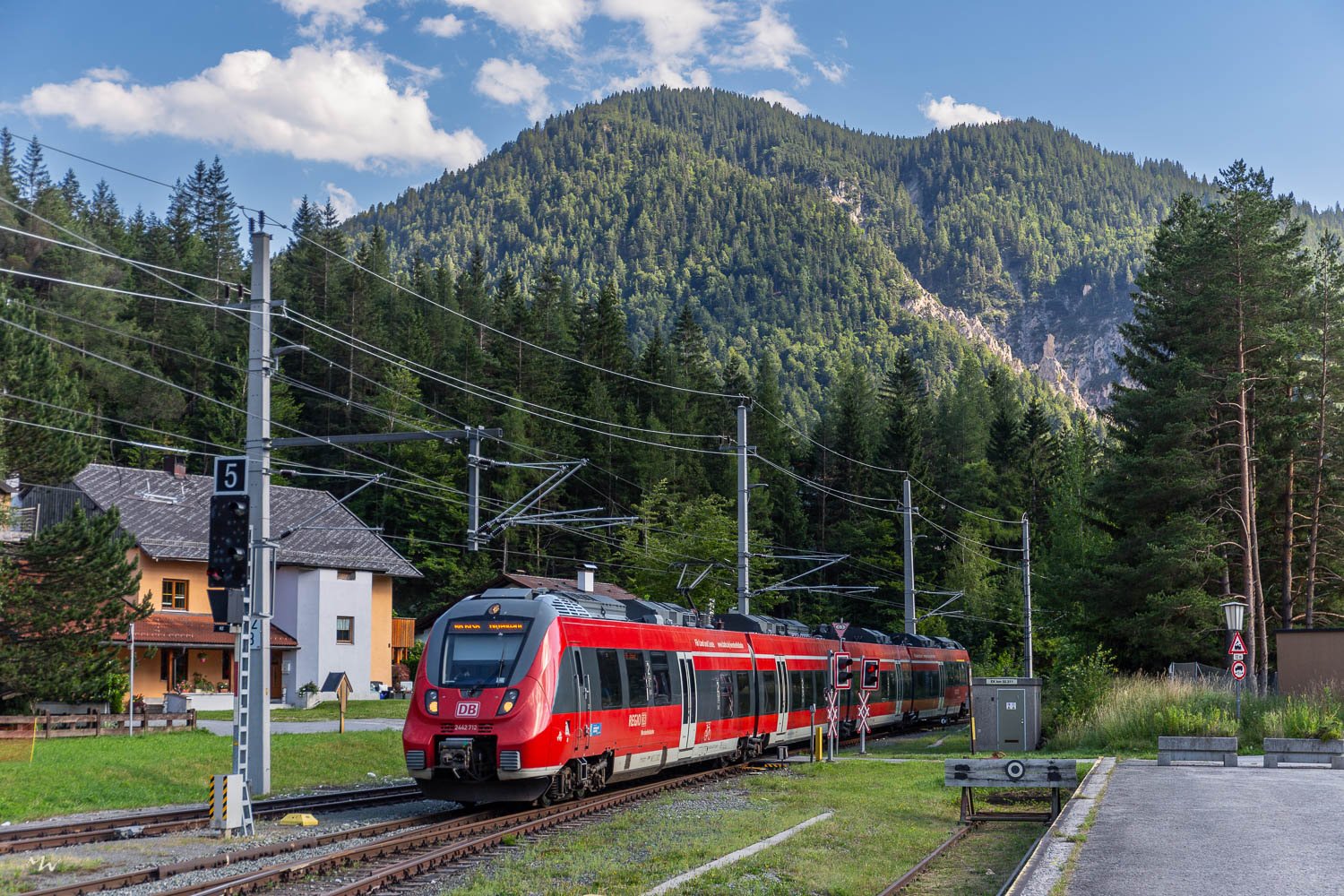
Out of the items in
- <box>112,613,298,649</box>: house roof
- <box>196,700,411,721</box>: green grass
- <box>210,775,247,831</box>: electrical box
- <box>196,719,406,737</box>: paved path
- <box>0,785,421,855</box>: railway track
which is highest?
<box>112,613,298,649</box>: house roof

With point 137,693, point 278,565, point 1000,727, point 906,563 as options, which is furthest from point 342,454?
point 1000,727

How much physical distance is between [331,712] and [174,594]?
34.5ft

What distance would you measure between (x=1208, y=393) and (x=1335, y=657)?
11.5m

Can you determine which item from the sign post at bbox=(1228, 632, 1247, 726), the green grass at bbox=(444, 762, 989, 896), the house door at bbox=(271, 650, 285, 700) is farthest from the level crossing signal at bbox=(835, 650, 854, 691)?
the house door at bbox=(271, 650, 285, 700)

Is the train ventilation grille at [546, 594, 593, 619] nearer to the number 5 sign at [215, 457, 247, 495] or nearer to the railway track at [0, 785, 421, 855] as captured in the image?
the railway track at [0, 785, 421, 855]

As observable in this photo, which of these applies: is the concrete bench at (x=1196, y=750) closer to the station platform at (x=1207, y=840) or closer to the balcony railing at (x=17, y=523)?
the station platform at (x=1207, y=840)

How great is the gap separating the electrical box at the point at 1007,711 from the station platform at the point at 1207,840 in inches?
355

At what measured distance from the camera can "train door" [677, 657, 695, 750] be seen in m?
24.9

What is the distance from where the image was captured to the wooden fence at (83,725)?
32219mm

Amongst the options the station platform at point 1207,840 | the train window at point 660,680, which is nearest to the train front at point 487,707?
the train window at point 660,680

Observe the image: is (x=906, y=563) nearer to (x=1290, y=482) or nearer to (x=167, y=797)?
(x=1290, y=482)

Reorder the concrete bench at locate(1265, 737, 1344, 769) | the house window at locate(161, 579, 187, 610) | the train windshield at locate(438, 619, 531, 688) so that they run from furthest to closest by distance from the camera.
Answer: the house window at locate(161, 579, 187, 610) → the concrete bench at locate(1265, 737, 1344, 769) → the train windshield at locate(438, 619, 531, 688)

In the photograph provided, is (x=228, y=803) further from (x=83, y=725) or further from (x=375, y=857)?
(x=83, y=725)

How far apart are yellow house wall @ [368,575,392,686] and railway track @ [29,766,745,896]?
4368 centimetres
